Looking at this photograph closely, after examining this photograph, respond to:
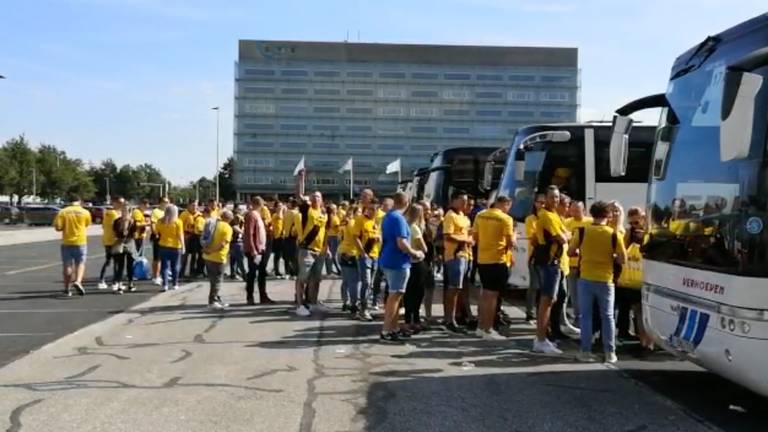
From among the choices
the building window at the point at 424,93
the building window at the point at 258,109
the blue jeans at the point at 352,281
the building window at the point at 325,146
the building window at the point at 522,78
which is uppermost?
the building window at the point at 522,78

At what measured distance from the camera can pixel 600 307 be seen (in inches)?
323

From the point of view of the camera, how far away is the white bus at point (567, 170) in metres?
13.7

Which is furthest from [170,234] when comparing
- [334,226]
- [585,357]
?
[585,357]

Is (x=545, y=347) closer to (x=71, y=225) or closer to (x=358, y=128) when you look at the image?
(x=71, y=225)

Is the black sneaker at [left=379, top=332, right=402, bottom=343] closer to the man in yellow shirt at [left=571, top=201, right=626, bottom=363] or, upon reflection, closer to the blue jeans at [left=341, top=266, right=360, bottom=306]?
the blue jeans at [left=341, top=266, right=360, bottom=306]

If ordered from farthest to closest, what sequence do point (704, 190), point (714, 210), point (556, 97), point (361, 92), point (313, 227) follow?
point (361, 92)
point (556, 97)
point (313, 227)
point (704, 190)
point (714, 210)

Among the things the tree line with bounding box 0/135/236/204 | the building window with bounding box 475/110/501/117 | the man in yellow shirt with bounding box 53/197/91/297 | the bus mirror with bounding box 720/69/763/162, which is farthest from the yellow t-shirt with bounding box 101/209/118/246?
the building window with bounding box 475/110/501/117

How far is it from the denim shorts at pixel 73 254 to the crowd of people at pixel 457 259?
0.06ft

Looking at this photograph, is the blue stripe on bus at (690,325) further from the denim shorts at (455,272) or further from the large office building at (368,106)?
the large office building at (368,106)

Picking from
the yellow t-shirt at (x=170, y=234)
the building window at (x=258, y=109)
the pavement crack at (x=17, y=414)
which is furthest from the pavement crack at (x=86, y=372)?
the building window at (x=258, y=109)

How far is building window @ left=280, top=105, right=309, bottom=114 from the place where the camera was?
10012 cm

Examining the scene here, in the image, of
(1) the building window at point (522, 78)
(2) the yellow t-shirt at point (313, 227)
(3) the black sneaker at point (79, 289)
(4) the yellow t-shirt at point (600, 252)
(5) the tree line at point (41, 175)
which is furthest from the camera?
(1) the building window at point (522, 78)

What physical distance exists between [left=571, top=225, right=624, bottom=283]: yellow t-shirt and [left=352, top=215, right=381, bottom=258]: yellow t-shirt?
380 centimetres

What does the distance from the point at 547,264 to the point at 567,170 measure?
210 inches
